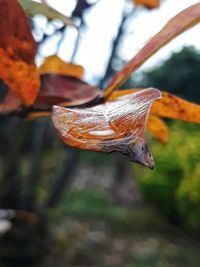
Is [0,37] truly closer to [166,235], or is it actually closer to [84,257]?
[84,257]

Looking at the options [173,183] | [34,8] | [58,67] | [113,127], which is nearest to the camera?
[113,127]

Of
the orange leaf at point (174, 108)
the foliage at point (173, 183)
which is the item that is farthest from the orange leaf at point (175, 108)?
the foliage at point (173, 183)

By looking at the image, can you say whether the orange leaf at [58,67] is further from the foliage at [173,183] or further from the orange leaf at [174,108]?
the foliage at [173,183]

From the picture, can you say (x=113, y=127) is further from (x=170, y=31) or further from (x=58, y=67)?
A: (x=58, y=67)

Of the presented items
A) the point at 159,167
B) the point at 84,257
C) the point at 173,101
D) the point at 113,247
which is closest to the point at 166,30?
the point at 173,101

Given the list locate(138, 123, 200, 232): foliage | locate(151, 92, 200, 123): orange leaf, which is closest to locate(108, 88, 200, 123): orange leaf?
locate(151, 92, 200, 123): orange leaf

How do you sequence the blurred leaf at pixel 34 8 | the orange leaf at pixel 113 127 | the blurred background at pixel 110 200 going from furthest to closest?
the blurred background at pixel 110 200, the blurred leaf at pixel 34 8, the orange leaf at pixel 113 127

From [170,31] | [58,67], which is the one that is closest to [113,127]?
[170,31]
